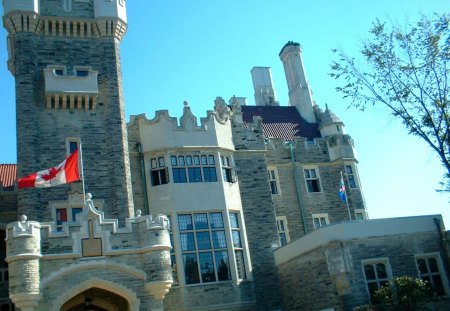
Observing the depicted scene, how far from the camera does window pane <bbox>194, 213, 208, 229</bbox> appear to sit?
22.8 m

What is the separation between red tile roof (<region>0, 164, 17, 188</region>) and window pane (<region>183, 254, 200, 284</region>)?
1226 centimetres

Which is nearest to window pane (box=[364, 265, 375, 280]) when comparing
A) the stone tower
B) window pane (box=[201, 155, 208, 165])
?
window pane (box=[201, 155, 208, 165])

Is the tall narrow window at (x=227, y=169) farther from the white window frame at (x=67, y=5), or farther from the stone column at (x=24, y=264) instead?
the white window frame at (x=67, y=5)

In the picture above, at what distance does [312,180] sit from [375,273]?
10.2 meters

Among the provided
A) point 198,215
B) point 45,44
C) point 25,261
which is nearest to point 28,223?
point 25,261

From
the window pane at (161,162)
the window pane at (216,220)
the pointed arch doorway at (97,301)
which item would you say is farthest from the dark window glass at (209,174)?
the pointed arch doorway at (97,301)

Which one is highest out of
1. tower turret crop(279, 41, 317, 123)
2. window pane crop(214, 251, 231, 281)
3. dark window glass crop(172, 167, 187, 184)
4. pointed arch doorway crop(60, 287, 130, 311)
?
tower turret crop(279, 41, 317, 123)

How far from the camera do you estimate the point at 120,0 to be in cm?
2572

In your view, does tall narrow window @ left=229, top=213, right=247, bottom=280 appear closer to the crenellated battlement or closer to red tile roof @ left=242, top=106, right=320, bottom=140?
the crenellated battlement

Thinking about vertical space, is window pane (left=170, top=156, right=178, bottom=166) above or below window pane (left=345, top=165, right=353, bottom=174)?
below

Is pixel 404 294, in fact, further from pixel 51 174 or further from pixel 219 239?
pixel 51 174

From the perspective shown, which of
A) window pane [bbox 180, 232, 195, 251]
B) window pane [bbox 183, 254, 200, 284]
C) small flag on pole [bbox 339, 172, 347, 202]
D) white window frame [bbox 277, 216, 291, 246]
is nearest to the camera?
window pane [bbox 183, 254, 200, 284]

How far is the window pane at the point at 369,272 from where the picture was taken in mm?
19734

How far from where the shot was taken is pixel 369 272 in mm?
19812
